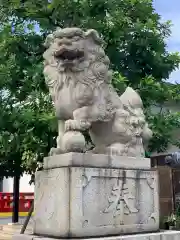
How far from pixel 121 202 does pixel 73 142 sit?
1067mm

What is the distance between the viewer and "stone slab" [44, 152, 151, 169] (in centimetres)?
478

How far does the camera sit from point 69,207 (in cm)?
461

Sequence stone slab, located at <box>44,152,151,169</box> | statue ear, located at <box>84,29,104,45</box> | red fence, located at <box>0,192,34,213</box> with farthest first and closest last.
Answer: red fence, located at <box>0,192,34,213</box> < statue ear, located at <box>84,29,104,45</box> < stone slab, located at <box>44,152,151,169</box>

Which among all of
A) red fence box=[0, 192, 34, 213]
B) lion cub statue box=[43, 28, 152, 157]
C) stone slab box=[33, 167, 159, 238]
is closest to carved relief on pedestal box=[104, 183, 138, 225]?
stone slab box=[33, 167, 159, 238]

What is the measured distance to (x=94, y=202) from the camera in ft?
15.8

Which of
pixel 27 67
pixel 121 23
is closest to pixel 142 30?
pixel 121 23

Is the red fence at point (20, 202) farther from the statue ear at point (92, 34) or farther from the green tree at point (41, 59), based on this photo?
the statue ear at point (92, 34)

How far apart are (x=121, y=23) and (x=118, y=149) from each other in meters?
5.50

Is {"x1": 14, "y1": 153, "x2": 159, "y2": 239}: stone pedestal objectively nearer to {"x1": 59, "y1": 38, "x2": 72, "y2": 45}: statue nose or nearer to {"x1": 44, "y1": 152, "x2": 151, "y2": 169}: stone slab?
{"x1": 44, "y1": 152, "x2": 151, "y2": 169}: stone slab

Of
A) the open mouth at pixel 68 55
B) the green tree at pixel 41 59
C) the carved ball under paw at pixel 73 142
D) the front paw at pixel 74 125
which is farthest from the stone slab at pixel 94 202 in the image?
the green tree at pixel 41 59

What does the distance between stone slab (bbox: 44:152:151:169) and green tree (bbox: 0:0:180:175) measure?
11.0 feet

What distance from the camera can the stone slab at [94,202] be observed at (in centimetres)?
463

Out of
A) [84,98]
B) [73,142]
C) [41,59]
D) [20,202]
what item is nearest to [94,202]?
[73,142]

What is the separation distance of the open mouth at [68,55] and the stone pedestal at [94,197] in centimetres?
131
